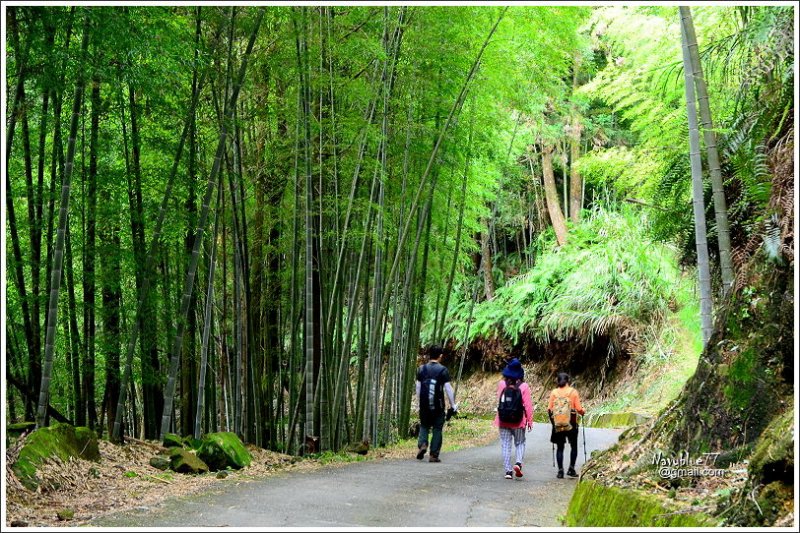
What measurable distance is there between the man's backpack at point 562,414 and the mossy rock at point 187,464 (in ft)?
8.95

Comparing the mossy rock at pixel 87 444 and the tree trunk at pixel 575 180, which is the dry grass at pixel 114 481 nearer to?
the mossy rock at pixel 87 444

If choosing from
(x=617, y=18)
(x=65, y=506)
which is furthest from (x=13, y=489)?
(x=617, y=18)

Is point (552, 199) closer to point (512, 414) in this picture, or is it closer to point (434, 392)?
point (434, 392)

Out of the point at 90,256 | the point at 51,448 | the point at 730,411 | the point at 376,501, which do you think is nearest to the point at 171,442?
the point at 51,448

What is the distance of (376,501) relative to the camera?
186 inches

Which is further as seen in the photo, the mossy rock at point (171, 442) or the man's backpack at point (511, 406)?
the mossy rock at point (171, 442)

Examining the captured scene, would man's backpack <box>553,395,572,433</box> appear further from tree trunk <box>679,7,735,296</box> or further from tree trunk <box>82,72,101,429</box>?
tree trunk <box>82,72,101,429</box>

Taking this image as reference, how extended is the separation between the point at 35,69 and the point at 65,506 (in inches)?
107

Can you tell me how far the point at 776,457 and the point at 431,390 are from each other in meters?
4.38

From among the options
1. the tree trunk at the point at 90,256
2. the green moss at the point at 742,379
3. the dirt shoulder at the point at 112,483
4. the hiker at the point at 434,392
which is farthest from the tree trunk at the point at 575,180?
the green moss at the point at 742,379

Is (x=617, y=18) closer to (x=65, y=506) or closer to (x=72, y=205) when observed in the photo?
(x=72, y=205)

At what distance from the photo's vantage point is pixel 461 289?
18219 millimetres

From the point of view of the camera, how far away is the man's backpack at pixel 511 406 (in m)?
6.26

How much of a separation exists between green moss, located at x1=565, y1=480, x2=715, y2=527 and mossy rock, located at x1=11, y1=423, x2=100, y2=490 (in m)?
3.08
